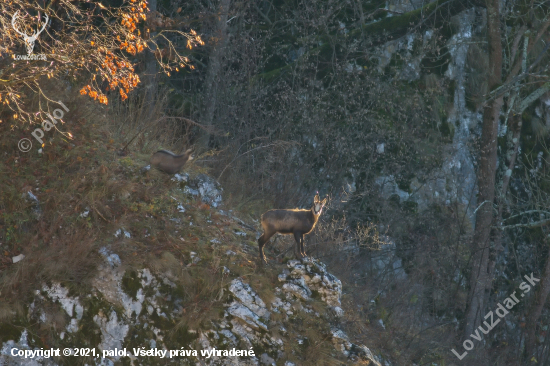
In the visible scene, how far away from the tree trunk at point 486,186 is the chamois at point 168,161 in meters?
7.97

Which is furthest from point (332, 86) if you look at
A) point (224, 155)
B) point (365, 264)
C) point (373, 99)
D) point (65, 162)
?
point (65, 162)

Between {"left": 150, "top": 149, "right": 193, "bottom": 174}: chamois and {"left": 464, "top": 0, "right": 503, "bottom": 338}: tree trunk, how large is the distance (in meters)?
7.97

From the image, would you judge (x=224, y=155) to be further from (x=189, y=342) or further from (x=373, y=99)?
(x=189, y=342)

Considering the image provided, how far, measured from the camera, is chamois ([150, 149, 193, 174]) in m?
8.54

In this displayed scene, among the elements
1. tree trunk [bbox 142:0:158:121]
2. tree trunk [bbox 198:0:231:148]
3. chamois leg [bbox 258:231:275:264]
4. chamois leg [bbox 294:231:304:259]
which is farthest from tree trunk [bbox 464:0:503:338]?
tree trunk [bbox 142:0:158:121]

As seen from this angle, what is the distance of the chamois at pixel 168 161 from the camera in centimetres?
854

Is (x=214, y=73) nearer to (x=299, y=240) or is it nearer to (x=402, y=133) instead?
(x=402, y=133)

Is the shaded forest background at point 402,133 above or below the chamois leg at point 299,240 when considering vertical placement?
above

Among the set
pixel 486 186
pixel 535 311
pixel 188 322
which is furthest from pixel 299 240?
pixel 535 311

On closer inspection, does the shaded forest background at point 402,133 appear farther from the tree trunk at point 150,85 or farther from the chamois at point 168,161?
the chamois at point 168,161

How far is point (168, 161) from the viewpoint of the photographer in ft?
28.1

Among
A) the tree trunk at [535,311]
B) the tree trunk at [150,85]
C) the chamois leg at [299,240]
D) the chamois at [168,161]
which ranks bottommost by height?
the tree trunk at [535,311]

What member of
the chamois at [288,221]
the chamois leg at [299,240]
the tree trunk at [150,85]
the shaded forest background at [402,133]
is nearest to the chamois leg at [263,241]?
the chamois at [288,221]

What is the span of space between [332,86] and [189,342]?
27.8 feet
